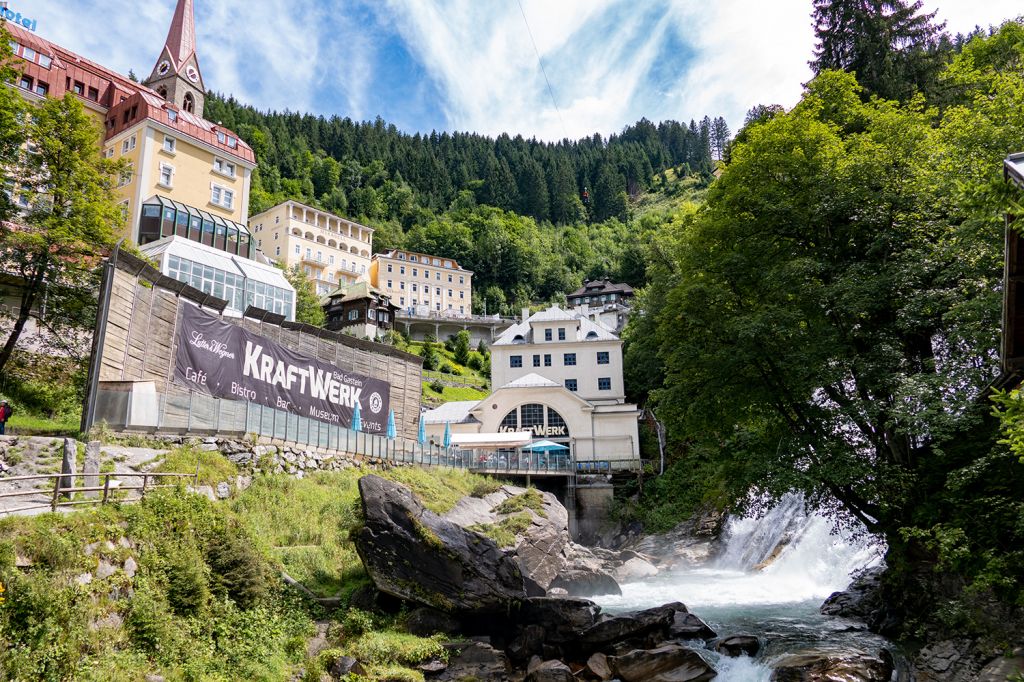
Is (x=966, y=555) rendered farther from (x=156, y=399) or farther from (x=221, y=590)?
(x=156, y=399)

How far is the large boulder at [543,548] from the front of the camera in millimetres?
24891

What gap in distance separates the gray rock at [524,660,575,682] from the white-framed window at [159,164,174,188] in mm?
48859

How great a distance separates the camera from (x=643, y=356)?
53.8m

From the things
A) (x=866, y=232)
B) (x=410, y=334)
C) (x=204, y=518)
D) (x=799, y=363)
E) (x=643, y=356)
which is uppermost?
(x=410, y=334)

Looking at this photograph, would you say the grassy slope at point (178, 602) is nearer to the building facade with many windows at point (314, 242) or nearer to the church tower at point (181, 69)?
the church tower at point (181, 69)

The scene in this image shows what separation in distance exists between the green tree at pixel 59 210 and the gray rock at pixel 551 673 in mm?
19521

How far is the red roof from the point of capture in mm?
53469

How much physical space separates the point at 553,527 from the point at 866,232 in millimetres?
16705

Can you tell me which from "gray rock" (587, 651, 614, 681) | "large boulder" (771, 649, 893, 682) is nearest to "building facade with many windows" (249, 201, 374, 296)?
"gray rock" (587, 651, 614, 681)

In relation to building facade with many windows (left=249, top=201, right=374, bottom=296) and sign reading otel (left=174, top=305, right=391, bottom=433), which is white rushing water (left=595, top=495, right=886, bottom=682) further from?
building facade with many windows (left=249, top=201, right=374, bottom=296)

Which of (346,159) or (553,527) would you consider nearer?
(553,527)

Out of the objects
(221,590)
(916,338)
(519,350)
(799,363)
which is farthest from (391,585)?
(519,350)

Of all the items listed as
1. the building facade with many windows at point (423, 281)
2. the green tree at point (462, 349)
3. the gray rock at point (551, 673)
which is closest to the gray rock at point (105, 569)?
the gray rock at point (551, 673)

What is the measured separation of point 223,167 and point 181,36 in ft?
56.5
